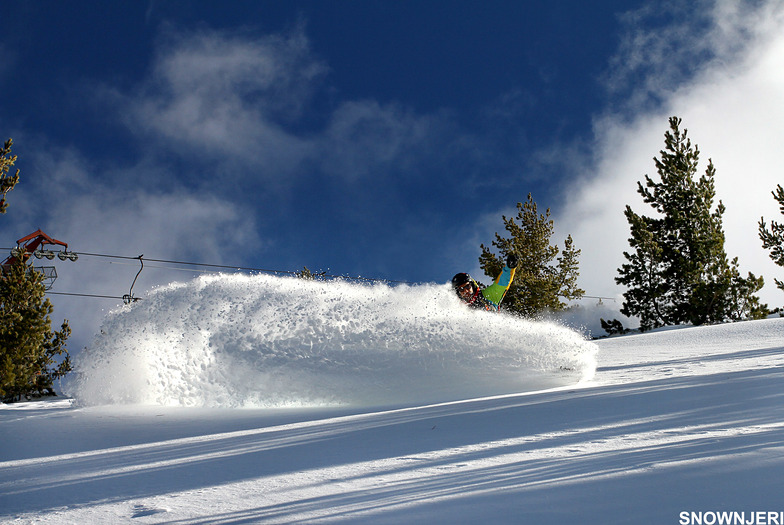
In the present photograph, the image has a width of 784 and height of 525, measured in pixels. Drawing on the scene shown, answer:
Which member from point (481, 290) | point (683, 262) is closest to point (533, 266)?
point (683, 262)

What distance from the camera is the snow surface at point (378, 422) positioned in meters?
2.48

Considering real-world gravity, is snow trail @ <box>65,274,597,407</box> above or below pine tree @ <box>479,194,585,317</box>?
below

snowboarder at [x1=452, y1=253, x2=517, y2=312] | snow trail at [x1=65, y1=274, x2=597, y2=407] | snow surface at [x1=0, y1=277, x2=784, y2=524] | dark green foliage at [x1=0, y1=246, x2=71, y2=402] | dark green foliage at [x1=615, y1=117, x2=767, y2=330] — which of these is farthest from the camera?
dark green foliage at [x1=615, y1=117, x2=767, y2=330]

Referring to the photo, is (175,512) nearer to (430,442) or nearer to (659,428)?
(430,442)

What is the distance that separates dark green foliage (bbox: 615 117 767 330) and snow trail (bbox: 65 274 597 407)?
913 inches

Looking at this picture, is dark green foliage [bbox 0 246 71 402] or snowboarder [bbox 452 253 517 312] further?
dark green foliage [bbox 0 246 71 402]

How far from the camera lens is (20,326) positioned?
57.0 ft

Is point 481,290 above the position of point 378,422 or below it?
above

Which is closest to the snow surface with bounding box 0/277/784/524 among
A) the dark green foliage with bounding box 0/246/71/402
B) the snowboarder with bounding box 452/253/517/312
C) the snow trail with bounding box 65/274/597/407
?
the snow trail with bounding box 65/274/597/407

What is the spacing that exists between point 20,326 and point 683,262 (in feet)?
98.8

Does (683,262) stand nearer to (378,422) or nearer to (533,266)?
(533,266)

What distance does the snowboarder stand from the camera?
10.1 m

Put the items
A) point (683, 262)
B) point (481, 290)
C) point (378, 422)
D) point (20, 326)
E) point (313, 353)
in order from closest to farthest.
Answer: point (378, 422) → point (313, 353) → point (481, 290) → point (20, 326) → point (683, 262)

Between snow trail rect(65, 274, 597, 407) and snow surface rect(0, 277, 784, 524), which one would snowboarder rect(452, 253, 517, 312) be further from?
snow trail rect(65, 274, 597, 407)
